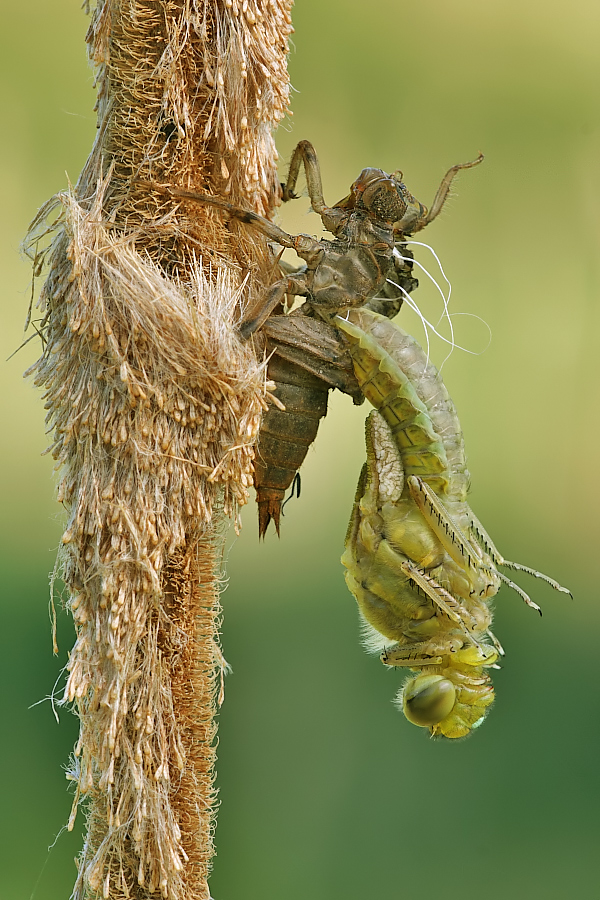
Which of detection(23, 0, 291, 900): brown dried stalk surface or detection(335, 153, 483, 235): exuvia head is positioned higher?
detection(335, 153, 483, 235): exuvia head

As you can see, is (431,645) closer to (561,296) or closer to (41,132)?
(561,296)

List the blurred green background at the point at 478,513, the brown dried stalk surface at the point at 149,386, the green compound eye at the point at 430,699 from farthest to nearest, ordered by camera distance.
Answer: the blurred green background at the point at 478,513
the green compound eye at the point at 430,699
the brown dried stalk surface at the point at 149,386

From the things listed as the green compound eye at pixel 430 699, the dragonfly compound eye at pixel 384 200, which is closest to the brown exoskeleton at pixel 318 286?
the dragonfly compound eye at pixel 384 200

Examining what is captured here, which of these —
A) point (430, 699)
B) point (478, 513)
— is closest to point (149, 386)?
point (430, 699)

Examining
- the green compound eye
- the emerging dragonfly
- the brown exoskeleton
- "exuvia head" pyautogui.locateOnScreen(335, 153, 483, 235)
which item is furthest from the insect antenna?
"exuvia head" pyautogui.locateOnScreen(335, 153, 483, 235)

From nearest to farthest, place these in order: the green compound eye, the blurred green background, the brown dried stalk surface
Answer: the brown dried stalk surface, the green compound eye, the blurred green background

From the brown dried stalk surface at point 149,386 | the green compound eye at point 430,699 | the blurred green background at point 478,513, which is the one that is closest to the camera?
the brown dried stalk surface at point 149,386

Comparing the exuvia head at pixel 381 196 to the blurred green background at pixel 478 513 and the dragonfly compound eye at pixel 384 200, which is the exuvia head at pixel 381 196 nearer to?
the dragonfly compound eye at pixel 384 200

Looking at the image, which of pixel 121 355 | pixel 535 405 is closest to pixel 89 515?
pixel 121 355

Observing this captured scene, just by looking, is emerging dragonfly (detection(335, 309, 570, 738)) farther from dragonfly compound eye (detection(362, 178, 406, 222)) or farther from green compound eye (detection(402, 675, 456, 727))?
dragonfly compound eye (detection(362, 178, 406, 222))
